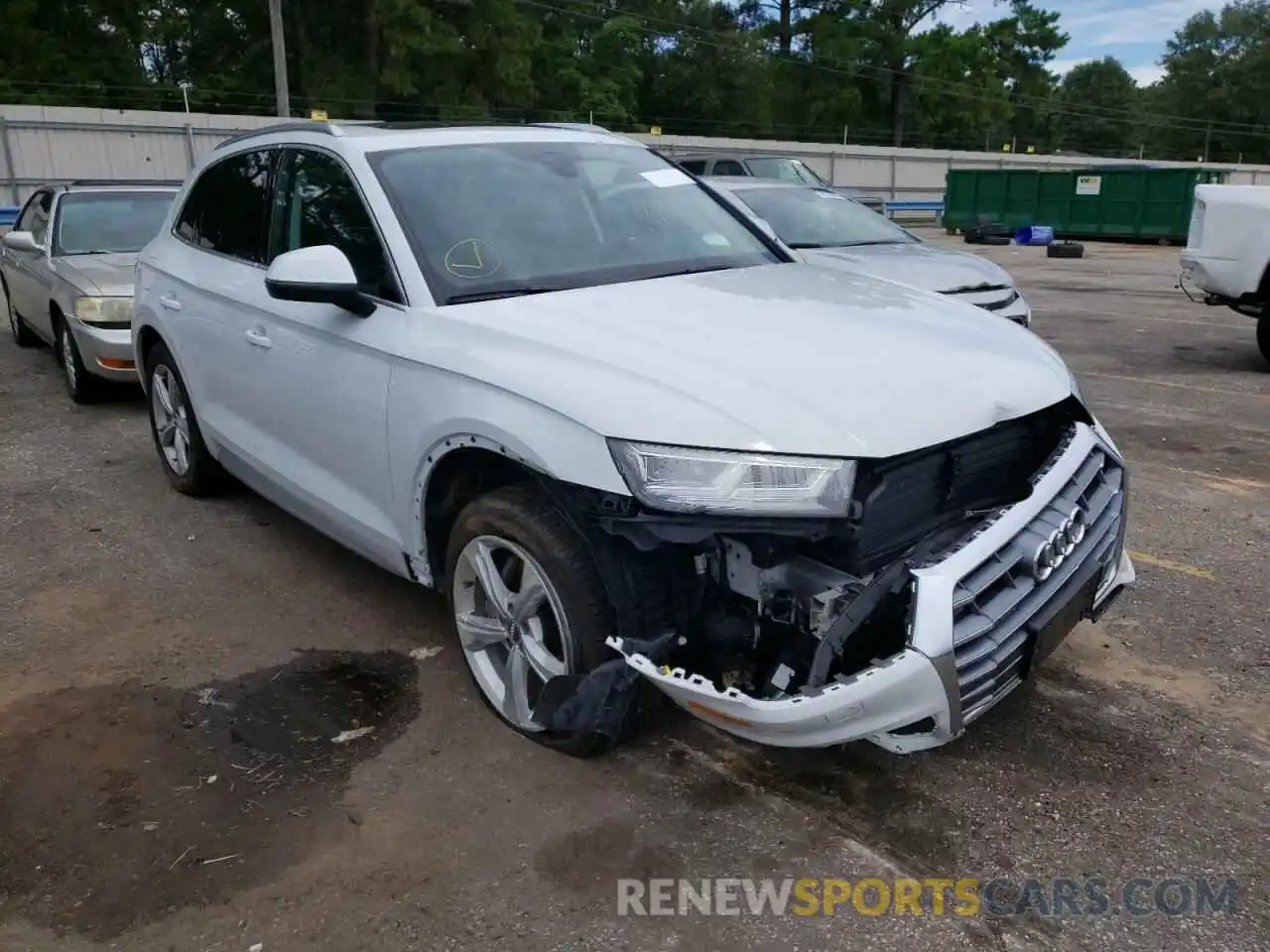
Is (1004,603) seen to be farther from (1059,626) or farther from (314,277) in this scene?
(314,277)

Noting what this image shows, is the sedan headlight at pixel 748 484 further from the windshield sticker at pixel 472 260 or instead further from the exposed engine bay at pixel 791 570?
the windshield sticker at pixel 472 260

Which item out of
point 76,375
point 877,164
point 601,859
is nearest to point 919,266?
point 601,859

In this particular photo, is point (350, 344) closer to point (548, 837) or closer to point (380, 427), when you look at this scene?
point (380, 427)

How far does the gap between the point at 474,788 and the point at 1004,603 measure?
1.55m

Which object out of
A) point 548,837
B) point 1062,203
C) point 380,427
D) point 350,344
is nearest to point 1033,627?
point 548,837

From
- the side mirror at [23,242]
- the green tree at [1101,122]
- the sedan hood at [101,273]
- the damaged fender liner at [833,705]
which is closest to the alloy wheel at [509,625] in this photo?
the damaged fender liner at [833,705]

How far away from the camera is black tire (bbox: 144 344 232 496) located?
5.24 metres

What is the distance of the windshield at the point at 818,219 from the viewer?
8680 mm

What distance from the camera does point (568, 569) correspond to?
2.88 meters

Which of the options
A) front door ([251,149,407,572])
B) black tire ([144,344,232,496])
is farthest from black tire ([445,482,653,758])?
black tire ([144,344,232,496])

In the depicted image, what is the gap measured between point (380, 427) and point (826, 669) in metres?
1.64

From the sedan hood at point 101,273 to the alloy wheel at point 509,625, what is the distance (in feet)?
16.3

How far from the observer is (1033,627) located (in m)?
2.62

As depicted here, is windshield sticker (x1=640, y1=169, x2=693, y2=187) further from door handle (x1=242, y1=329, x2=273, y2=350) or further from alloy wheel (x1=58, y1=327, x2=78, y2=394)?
alloy wheel (x1=58, y1=327, x2=78, y2=394)
